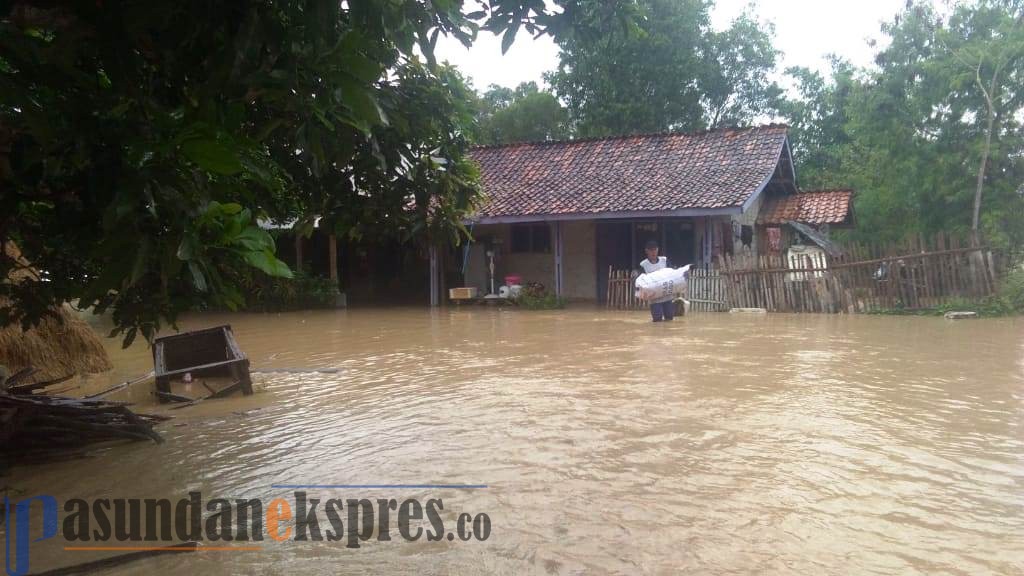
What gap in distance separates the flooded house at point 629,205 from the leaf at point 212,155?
44.2 ft

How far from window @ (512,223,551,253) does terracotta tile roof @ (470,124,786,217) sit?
1.15 meters

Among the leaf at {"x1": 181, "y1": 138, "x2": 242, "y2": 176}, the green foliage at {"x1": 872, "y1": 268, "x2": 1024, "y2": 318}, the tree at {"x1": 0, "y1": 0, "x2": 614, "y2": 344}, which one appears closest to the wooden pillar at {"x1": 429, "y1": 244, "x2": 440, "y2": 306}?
the green foliage at {"x1": 872, "y1": 268, "x2": 1024, "y2": 318}

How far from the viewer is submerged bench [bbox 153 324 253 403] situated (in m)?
6.82

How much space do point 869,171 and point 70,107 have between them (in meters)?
23.8

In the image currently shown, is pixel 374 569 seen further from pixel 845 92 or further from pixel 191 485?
pixel 845 92

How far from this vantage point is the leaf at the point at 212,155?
2143 millimetres

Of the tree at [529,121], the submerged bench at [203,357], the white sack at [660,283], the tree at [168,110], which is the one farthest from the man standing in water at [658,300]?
the tree at [529,121]

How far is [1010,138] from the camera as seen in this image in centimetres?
1730

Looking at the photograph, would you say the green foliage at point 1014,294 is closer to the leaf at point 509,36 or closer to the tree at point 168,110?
the leaf at point 509,36

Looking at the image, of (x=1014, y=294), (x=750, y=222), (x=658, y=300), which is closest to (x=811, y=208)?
(x=750, y=222)

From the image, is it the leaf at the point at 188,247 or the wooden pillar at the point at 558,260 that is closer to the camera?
the leaf at the point at 188,247

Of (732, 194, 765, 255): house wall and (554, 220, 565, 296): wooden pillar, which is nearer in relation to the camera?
(554, 220, 565, 296): wooden pillar

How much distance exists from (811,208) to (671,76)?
10.7 m

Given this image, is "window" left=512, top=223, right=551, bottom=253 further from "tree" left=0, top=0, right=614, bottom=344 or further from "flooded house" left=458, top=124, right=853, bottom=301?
"tree" left=0, top=0, right=614, bottom=344
